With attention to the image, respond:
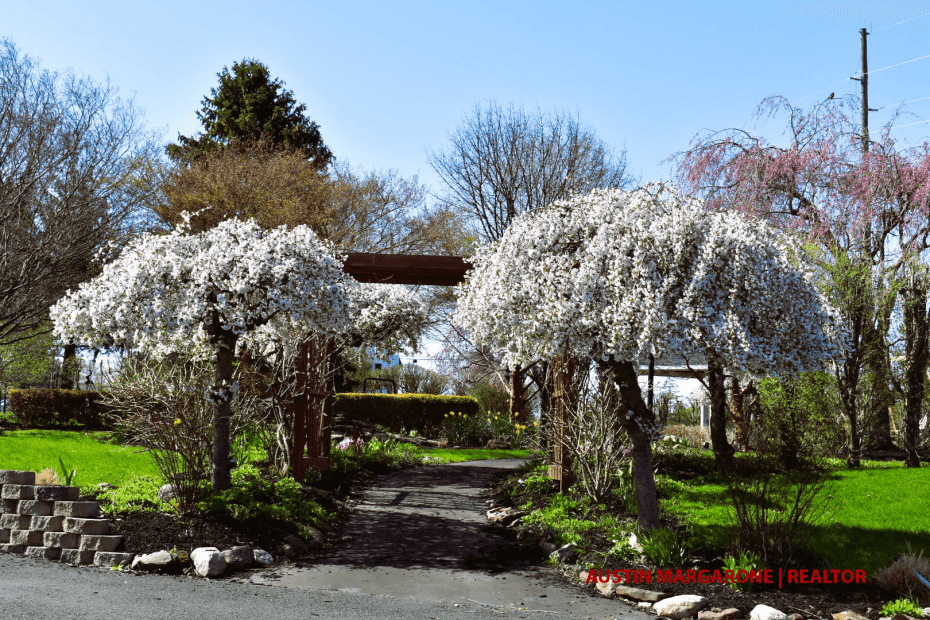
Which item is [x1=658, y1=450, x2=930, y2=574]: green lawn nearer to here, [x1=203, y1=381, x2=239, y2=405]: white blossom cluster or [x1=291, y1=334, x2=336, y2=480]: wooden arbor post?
[x1=291, y1=334, x2=336, y2=480]: wooden arbor post

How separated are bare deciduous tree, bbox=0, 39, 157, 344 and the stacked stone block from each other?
26.3 ft

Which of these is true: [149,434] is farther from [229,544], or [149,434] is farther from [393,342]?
[393,342]

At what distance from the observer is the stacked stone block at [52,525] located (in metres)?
6.18

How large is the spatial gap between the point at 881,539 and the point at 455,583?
3836 mm

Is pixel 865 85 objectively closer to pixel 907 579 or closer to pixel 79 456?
pixel 907 579

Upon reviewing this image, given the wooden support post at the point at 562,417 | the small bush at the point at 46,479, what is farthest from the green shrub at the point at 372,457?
the small bush at the point at 46,479

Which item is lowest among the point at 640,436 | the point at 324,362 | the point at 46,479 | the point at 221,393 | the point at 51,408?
the point at 46,479

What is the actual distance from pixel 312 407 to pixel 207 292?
3.70 m

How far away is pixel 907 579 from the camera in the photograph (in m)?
5.20

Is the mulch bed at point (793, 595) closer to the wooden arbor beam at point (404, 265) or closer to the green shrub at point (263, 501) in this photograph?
the green shrub at point (263, 501)

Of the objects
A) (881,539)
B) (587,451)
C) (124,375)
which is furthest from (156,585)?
(881,539)

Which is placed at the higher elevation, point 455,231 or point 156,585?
point 455,231

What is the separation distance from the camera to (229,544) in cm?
620

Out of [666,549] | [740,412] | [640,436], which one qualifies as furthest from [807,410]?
[666,549]
